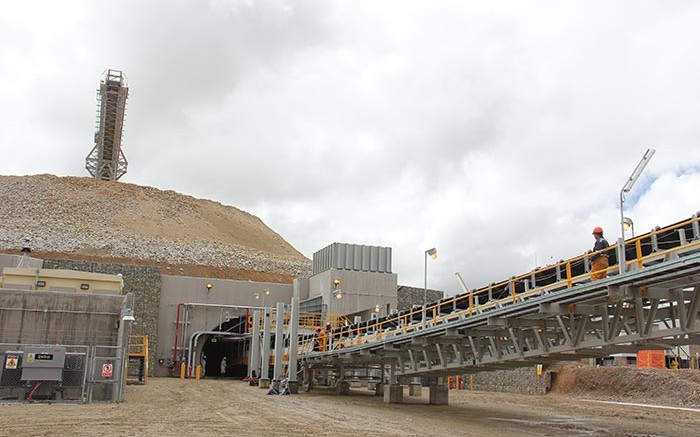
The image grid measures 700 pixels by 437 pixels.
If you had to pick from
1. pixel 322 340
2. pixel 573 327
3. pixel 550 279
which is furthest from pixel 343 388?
pixel 573 327

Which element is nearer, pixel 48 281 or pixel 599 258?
pixel 599 258

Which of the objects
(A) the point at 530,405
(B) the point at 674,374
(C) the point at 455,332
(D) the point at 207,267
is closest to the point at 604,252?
(C) the point at 455,332

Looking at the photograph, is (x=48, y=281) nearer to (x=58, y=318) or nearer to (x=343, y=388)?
(x=58, y=318)

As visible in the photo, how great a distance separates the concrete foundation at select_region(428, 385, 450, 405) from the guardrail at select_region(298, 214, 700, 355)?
3.22m

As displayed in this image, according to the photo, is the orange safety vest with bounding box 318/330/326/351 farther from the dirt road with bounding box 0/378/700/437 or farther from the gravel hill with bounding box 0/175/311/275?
the gravel hill with bounding box 0/175/311/275

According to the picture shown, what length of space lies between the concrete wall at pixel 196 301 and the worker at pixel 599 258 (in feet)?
122

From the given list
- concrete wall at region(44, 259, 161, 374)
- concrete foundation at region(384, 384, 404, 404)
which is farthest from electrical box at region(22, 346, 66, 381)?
concrete wall at region(44, 259, 161, 374)

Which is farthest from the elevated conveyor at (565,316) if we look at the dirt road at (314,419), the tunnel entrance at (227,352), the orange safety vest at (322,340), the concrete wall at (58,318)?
the tunnel entrance at (227,352)

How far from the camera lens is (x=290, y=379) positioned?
30156 millimetres

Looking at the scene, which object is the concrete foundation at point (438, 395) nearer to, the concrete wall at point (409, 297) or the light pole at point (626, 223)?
the light pole at point (626, 223)

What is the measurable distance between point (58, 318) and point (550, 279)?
18012mm

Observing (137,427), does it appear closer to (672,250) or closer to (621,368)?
(672,250)

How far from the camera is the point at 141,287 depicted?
46.1 m

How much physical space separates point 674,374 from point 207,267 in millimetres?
52160
